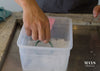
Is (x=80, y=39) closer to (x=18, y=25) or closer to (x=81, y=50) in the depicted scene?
(x=81, y=50)

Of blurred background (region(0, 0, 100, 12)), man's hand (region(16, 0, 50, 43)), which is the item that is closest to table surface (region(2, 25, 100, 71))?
man's hand (region(16, 0, 50, 43))

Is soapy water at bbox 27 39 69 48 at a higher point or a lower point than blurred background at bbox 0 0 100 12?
higher

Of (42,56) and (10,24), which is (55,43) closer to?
(42,56)

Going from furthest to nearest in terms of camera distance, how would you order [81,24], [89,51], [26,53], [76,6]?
1. [76,6]
2. [81,24]
3. [89,51]
4. [26,53]

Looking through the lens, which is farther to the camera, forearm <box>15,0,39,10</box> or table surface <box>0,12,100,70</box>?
table surface <box>0,12,100,70</box>

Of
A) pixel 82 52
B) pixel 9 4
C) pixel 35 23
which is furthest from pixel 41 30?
pixel 9 4

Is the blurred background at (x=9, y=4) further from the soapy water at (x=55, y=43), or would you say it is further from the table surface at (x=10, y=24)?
the soapy water at (x=55, y=43)

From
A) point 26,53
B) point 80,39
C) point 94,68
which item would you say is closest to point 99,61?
point 94,68

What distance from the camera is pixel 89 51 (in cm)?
73

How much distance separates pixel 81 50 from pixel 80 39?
0.08 m

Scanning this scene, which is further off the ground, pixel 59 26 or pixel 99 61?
pixel 59 26

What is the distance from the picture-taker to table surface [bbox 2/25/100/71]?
65 cm

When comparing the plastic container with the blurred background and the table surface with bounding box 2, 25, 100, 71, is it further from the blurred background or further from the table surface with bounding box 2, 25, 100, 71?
the blurred background

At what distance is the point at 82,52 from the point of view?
73 cm
